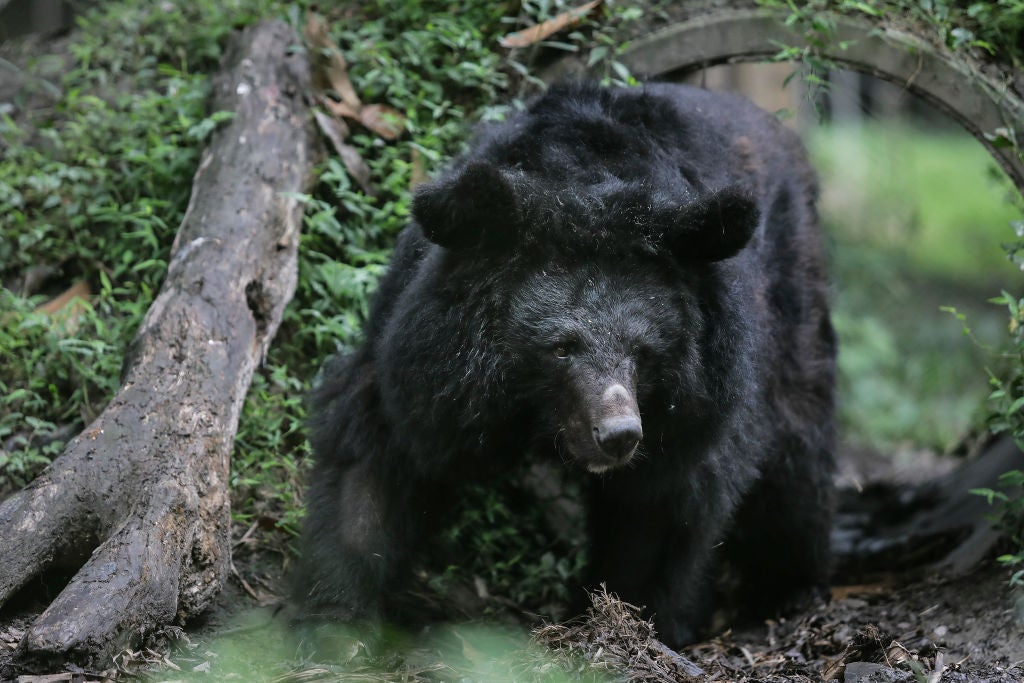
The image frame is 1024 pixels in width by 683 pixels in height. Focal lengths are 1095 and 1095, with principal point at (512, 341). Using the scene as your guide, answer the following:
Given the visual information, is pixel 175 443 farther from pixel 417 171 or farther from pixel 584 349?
pixel 417 171

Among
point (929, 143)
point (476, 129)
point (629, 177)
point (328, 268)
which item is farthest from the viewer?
point (929, 143)

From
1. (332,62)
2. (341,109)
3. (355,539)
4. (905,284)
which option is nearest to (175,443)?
(355,539)

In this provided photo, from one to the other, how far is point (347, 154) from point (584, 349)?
2.58 meters

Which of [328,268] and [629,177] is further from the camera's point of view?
[328,268]

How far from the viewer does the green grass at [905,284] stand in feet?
34.0

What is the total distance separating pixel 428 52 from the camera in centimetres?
605

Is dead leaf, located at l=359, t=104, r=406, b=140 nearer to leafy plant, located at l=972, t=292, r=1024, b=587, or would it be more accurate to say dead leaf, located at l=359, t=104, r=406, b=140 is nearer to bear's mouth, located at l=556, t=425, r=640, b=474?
bear's mouth, located at l=556, t=425, r=640, b=474

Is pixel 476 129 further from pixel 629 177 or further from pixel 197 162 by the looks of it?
pixel 197 162

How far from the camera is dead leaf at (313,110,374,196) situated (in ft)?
18.4

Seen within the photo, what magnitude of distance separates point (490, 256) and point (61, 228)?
2849 millimetres

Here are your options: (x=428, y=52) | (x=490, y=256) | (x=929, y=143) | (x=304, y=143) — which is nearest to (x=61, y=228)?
(x=304, y=143)

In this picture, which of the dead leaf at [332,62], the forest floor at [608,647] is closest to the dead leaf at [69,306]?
the forest floor at [608,647]

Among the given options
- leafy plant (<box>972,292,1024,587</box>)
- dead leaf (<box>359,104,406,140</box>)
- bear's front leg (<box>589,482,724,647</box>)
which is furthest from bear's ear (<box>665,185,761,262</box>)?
dead leaf (<box>359,104,406,140</box>)

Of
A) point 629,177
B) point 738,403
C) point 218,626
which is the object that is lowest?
point 218,626
